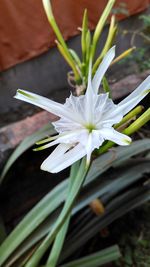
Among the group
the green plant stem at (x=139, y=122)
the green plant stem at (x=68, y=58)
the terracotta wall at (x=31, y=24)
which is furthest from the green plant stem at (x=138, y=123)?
the terracotta wall at (x=31, y=24)

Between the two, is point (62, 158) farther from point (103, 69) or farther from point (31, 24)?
point (31, 24)

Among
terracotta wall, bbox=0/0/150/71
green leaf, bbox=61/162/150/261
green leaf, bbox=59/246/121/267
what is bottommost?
green leaf, bbox=59/246/121/267

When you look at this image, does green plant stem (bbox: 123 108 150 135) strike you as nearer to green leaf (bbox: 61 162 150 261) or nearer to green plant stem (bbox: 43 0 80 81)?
green plant stem (bbox: 43 0 80 81)

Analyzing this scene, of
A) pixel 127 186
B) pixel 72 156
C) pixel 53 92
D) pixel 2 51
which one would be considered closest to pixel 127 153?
pixel 127 186

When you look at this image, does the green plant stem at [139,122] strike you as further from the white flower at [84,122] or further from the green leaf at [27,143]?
the green leaf at [27,143]

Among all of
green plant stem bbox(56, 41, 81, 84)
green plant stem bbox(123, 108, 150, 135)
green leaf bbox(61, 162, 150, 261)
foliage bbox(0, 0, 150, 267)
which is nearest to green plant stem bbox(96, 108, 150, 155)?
green plant stem bbox(123, 108, 150, 135)

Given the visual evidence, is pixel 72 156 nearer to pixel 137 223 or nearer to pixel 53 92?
pixel 137 223

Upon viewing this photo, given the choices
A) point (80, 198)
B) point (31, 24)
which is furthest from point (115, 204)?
point (31, 24)
